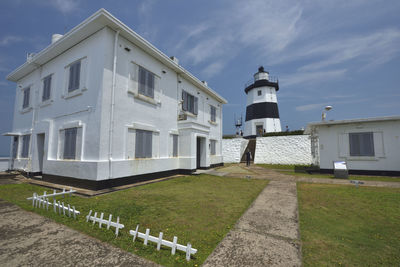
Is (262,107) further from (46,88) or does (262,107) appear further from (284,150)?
(46,88)

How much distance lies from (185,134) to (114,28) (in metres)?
7.60

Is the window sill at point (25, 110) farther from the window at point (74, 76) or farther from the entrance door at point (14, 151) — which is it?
the window at point (74, 76)

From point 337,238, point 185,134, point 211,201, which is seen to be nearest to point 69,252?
point 211,201

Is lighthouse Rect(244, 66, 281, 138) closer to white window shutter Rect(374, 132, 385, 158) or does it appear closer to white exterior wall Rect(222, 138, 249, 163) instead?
white exterior wall Rect(222, 138, 249, 163)

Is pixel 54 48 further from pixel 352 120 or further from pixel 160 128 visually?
pixel 352 120

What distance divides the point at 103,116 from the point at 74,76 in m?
3.78

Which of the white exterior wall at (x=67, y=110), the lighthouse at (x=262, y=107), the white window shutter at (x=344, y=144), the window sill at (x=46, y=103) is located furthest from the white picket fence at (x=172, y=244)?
the lighthouse at (x=262, y=107)

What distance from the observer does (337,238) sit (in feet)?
10.9

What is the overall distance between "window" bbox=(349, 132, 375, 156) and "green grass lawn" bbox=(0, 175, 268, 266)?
1046 centimetres

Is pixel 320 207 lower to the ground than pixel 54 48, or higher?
lower

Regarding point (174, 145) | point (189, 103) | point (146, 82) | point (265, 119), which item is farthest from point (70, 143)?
point (265, 119)

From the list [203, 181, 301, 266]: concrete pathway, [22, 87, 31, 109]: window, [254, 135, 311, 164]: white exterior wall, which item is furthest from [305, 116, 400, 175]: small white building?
[22, 87, 31, 109]: window

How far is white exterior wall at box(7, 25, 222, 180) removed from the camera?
789 cm

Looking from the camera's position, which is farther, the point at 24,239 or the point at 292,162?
the point at 292,162
